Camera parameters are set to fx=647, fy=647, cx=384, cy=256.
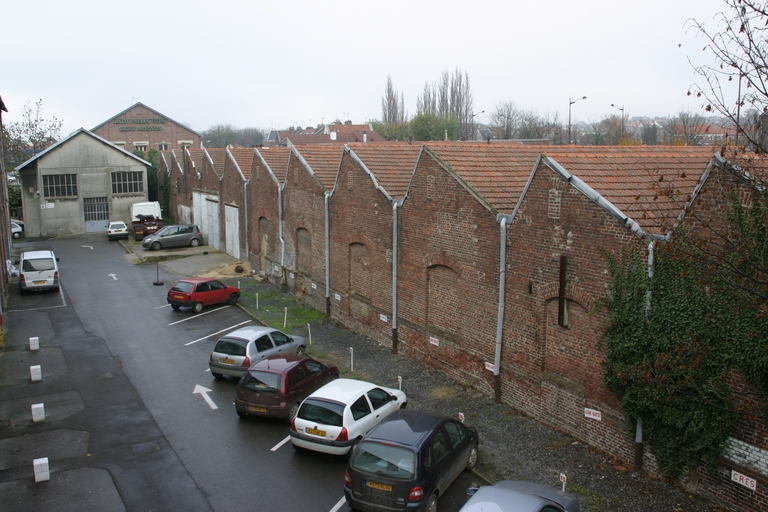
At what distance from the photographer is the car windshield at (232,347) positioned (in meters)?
17.8

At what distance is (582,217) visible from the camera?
13125 millimetres

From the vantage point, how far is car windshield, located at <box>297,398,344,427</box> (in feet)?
42.8

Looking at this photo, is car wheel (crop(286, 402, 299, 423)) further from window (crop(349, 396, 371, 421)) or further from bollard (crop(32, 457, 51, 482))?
bollard (crop(32, 457, 51, 482))

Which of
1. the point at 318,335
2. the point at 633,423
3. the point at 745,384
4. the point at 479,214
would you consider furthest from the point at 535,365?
the point at 318,335

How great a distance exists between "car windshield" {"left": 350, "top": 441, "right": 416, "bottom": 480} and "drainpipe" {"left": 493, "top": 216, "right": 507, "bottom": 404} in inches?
220

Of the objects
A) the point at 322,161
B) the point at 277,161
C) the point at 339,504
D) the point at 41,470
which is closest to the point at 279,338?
the point at 41,470

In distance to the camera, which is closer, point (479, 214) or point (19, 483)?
point (19, 483)

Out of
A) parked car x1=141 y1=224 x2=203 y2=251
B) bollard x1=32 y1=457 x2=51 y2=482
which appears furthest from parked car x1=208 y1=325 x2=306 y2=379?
parked car x1=141 y1=224 x2=203 y2=251

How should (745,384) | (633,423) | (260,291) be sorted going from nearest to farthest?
(745,384) → (633,423) → (260,291)

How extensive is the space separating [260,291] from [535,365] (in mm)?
17155

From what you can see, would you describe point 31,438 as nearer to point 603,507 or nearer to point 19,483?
point 19,483

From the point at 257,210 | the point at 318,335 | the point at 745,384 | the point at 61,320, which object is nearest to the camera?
the point at 745,384

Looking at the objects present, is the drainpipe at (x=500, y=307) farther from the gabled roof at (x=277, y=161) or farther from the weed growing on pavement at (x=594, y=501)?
the gabled roof at (x=277, y=161)

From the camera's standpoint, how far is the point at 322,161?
2703cm
